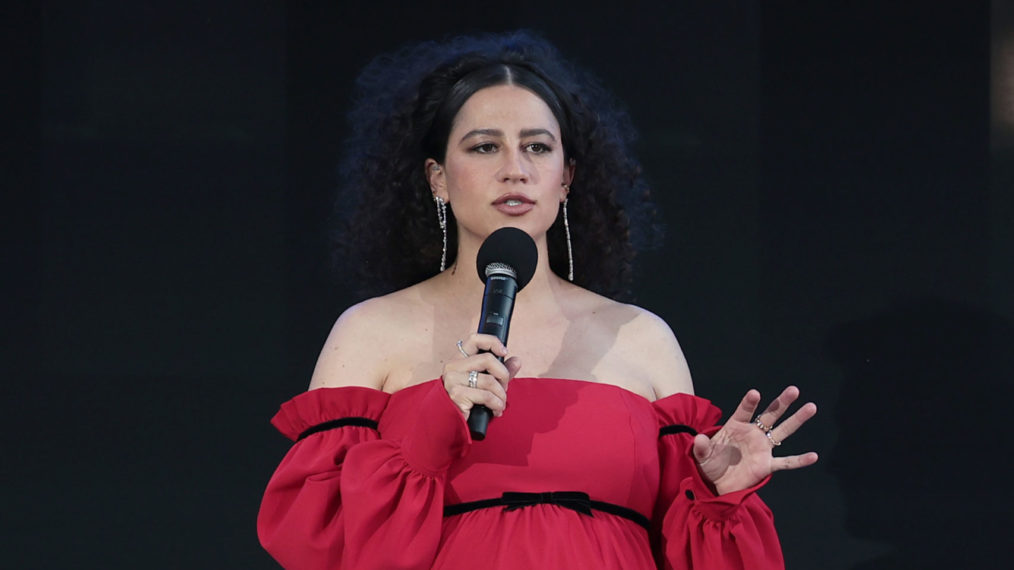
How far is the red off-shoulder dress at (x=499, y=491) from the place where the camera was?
6.49ft

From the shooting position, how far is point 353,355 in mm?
2207

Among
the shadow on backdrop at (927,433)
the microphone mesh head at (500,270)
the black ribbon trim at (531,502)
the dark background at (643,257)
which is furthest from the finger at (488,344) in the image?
the shadow on backdrop at (927,433)

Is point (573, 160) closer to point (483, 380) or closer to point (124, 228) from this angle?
point (483, 380)

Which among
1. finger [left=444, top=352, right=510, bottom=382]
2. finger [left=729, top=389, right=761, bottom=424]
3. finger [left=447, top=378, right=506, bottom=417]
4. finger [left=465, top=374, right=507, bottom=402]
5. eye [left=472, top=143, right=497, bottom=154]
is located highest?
eye [left=472, top=143, right=497, bottom=154]

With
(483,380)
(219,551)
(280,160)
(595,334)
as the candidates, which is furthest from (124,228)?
(483,380)

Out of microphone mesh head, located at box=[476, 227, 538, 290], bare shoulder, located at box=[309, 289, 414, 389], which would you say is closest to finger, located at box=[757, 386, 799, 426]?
microphone mesh head, located at box=[476, 227, 538, 290]

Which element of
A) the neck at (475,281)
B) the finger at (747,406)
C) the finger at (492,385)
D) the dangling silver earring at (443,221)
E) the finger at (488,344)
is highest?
the dangling silver earring at (443,221)

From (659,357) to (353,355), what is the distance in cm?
55

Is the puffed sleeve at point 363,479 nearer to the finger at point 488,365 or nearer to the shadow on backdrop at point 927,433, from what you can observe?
the finger at point 488,365

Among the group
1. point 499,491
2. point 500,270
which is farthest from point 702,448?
point 500,270

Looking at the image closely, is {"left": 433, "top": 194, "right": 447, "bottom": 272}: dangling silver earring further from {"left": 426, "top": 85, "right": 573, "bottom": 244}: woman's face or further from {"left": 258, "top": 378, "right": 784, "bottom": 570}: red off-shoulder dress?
{"left": 258, "top": 378, "right": 784, "bottom": 570}: red off-shoulder dress

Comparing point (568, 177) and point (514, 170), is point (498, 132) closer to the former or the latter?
point (514, 170)

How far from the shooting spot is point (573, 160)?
8.25 feet

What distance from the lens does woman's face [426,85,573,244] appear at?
7.36 ft
